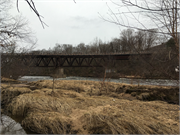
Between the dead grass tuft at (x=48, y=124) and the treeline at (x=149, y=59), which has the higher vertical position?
the treeline at (x=149, y=59)

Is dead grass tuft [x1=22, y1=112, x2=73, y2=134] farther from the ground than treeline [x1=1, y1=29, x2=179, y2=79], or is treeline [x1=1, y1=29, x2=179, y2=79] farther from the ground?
treeline [x1=1, y1=29, x2=179, y2=79]

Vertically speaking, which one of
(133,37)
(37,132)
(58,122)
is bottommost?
(37,132)

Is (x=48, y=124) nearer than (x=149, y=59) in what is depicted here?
No

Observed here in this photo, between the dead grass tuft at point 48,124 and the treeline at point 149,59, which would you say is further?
the dead grass tuft at point 48,124

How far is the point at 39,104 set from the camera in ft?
26.4

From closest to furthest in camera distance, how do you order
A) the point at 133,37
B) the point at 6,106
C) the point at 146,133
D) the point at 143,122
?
the point at 133,37 → the point at 146,133 → the point at 143,122 → the point at 6,106

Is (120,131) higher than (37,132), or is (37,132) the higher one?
(120,131)

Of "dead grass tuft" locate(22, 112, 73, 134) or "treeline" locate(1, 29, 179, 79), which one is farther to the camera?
"dead grass tuft" locate(22, 112, 73, 134)

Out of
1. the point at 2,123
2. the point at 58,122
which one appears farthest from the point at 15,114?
the point at 58,122

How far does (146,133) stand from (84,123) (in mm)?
2703

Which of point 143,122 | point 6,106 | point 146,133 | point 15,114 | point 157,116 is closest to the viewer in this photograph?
point 146,133

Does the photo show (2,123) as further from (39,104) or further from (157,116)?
(157,116)

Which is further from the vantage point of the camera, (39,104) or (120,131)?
(39,104)

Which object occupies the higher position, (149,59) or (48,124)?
(149,59)
